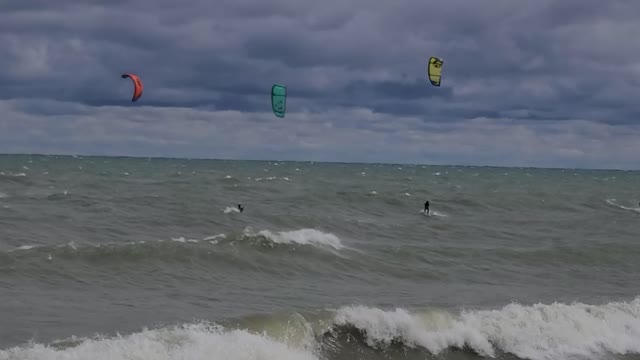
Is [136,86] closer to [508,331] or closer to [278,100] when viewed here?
[278,100]

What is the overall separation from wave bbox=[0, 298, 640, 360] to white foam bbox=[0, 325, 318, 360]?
0.05 ft

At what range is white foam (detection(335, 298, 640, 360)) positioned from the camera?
15.0m

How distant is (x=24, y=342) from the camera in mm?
13234

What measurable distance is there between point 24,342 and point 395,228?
25481 millimetres

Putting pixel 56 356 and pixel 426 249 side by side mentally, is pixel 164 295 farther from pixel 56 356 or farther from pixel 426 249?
pixel 426 249

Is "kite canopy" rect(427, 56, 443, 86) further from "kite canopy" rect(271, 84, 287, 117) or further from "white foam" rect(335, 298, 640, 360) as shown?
"white foam" rect(335, 298, 640, 360)

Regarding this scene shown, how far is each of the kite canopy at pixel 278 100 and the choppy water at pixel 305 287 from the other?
4.21 metres

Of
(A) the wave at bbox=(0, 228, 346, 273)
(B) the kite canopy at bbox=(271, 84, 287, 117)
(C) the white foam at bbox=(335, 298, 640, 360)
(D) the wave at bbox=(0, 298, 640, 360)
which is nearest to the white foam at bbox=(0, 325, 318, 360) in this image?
(D) the wave at bbox=(0, 298, 640, 360)

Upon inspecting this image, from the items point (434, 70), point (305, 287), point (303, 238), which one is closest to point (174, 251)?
point (305, 287)

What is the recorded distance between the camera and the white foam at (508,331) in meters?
15.0

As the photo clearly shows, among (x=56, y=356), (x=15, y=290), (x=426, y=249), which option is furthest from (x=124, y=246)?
(x=56, y=356)

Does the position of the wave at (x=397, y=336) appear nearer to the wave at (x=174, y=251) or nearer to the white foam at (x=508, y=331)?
the white foam at (x=508, y=331)

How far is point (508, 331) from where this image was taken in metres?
15.5

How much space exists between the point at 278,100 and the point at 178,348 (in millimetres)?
14255
